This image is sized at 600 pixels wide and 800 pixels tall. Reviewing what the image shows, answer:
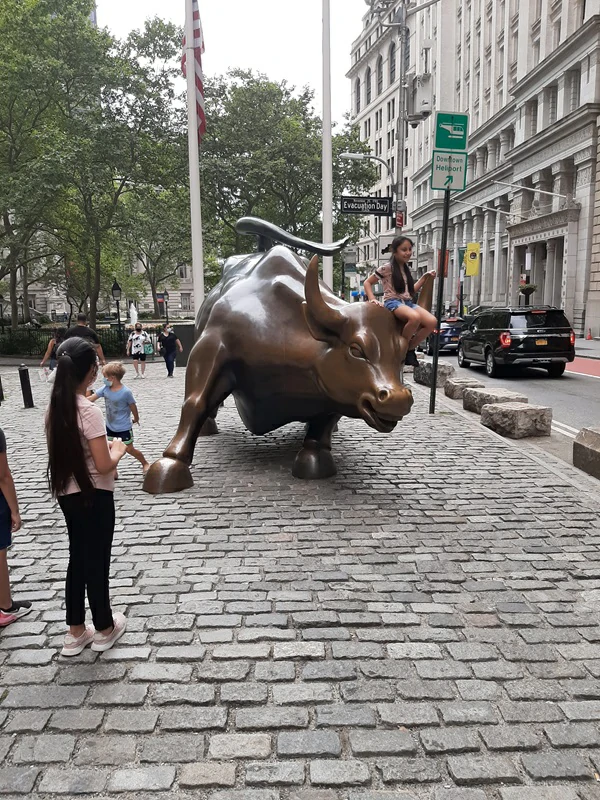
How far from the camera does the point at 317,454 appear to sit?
6.44m

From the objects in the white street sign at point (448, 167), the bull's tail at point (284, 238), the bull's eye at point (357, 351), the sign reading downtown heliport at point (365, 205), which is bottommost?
the bull's eye at point (357, 351)

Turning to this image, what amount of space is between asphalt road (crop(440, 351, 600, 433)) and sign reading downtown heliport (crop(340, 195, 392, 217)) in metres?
5.15

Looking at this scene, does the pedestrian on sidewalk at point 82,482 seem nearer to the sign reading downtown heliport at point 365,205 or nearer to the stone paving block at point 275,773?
the stone paving block at point 275,773

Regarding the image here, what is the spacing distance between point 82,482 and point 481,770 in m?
2.11

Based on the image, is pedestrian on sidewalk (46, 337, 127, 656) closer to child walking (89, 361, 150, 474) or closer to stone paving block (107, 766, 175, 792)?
stone paving block (107, 766, 175, 792)

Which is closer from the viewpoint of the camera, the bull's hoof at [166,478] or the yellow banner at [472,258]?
the bull's hoof at [166,478]

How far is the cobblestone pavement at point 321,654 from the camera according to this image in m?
2.41

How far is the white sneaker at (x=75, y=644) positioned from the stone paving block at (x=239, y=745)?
39.6 inches

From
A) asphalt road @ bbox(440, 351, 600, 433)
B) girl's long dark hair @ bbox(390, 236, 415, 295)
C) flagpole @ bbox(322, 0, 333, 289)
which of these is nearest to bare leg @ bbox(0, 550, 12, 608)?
girl's long dark hair @ bbox(390, 236, 415, 295)

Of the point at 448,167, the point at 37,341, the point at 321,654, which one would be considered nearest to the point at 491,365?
the point at 448,167

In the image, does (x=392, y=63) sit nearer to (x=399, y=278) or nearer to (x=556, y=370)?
(x=556, y=370)

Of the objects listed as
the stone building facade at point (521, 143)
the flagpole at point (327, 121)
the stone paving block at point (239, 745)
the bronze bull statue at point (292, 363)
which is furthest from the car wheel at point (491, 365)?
the stone paving block at point (239, 745)

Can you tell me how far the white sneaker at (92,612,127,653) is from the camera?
3.25 metres

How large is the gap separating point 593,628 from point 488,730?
119 cm
